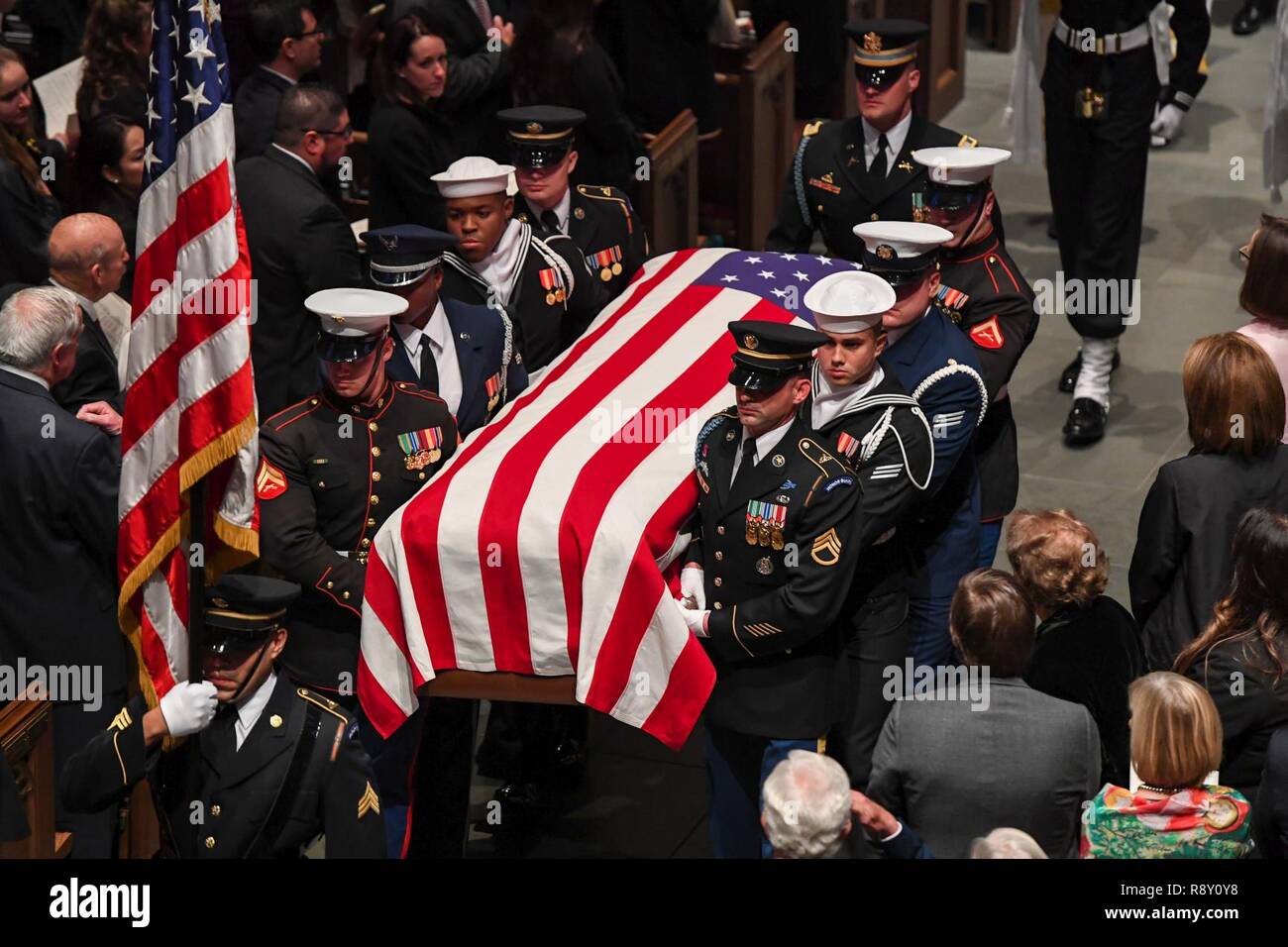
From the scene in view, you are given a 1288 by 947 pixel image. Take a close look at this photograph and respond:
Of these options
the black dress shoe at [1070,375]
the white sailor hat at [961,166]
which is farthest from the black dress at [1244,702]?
the black dress shoe at [1070,375]

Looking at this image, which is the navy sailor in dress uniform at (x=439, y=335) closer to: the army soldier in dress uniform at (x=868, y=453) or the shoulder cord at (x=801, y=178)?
the army soldier in dress uniform at (x=868, y=453)

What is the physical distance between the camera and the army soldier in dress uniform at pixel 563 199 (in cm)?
538

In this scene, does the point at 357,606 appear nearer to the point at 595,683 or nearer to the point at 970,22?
the point at 595,683

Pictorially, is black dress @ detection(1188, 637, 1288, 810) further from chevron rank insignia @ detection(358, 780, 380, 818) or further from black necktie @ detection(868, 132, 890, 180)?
black necktie @ detection(868, 132, 890, 180)

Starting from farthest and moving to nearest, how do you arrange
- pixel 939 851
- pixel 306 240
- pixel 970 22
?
pixel 970 22 → pixel 306 240 → pixel 939 851

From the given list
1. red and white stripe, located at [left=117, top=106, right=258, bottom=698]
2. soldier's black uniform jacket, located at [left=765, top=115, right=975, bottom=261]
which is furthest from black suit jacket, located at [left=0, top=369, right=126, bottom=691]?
soldier's black uniform jacket, located at [left=765, top=115, right=975, bottom=261]

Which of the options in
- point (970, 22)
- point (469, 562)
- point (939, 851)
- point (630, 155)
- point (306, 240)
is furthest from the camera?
point (970, 22)

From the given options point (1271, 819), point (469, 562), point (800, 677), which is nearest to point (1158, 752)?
point (1271, 819)

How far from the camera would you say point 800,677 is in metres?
4.40

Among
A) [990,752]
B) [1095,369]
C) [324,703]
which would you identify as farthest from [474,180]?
[1095,369]

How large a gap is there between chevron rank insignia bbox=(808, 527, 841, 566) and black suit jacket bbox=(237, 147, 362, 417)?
1.71 m

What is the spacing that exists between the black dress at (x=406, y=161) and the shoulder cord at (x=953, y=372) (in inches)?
77.4

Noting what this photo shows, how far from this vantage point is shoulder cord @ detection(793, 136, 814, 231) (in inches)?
222
